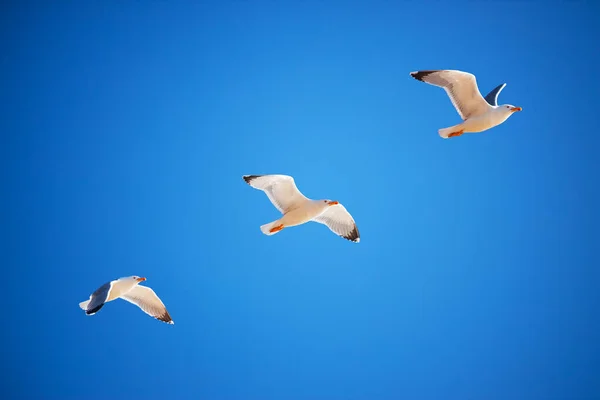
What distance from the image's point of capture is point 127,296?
10797 mm

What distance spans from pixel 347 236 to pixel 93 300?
14.4 feet

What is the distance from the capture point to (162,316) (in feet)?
36.0

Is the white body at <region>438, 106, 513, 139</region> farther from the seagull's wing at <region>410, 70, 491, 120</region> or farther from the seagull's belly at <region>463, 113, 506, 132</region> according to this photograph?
the seagull's wing at <region>410, 70, 491, 120</region>

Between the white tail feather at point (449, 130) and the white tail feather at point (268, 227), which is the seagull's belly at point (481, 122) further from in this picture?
the white tail feather at point (268, 227)

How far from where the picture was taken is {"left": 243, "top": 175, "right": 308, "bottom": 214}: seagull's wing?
9086 mm

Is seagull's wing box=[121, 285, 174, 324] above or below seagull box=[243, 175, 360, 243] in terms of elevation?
below

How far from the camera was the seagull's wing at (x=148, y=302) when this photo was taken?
10805mm

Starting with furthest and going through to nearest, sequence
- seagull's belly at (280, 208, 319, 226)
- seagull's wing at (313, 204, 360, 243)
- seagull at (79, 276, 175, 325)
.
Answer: seagull's wing at (313, 204, 360, 243)
seagull's belly at (280, 208, 319, 226)
seagull at (79, 276, 175, 325)

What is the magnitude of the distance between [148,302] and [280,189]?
3842 mm

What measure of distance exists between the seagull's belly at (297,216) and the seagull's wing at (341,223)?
2.25 ft

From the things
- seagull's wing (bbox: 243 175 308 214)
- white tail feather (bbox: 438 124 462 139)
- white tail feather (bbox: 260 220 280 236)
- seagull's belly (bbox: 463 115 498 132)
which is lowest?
white tail feather (bbox: 260 220 280 236)

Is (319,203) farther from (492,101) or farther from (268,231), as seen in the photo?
(492,101)

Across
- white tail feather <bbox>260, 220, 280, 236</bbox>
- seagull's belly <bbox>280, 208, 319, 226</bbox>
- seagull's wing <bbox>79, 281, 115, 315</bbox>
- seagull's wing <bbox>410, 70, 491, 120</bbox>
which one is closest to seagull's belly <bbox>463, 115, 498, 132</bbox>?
seagull's wing <bbox>410, 70, 491, 120</bbox>

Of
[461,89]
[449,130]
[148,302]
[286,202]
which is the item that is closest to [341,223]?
[286,202]
